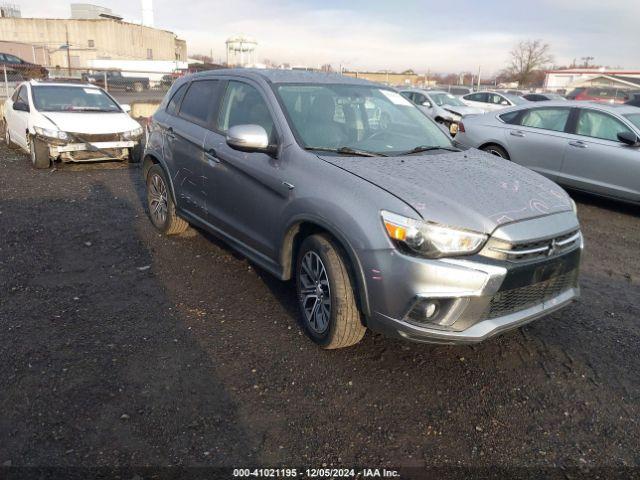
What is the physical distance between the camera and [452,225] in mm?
2682

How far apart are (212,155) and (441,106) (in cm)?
1322

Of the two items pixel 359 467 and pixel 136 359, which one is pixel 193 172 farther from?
pixel 359 467

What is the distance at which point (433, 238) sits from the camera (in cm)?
266

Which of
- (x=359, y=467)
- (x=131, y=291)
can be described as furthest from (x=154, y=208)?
(x=359, y=467)

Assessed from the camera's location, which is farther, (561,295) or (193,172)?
(193,172)

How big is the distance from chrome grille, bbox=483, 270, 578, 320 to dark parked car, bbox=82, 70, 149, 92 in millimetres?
24211

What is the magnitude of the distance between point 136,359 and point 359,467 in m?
1.60

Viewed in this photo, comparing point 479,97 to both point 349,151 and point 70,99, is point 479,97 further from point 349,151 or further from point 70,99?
point 349,151

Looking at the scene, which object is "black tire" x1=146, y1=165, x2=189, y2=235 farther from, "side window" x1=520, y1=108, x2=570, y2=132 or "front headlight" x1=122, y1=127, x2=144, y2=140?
"side window" x1=520, y1=108, x2=570, y2=132

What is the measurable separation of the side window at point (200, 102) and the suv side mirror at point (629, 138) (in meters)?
5.31

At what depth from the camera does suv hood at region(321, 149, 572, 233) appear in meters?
2.75

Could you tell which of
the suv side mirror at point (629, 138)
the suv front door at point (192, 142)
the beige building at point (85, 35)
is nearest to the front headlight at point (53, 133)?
the suv front door at point (192, 142)

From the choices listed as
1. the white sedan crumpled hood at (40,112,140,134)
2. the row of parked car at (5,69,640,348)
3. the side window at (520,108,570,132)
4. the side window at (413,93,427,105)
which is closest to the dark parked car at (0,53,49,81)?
the white sedan crumpled hood at (40,112,140,134)

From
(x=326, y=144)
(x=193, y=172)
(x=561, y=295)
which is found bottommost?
(x=561, y=295)
